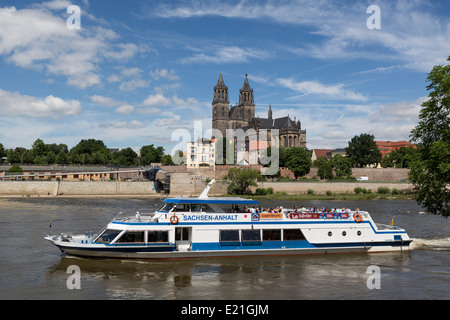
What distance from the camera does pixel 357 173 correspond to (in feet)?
354

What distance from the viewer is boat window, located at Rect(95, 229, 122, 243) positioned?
69.4 ft

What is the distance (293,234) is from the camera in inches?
921

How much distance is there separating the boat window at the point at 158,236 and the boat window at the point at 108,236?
1579mm

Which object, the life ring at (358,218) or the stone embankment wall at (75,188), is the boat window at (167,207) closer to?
the life ring at (358,218)

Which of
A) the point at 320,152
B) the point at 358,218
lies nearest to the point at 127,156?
the point at 320,152

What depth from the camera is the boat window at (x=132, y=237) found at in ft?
69.1

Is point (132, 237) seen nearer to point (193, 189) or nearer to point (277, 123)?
point (193, 189)

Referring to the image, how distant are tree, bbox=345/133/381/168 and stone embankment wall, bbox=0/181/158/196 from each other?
62.4 m

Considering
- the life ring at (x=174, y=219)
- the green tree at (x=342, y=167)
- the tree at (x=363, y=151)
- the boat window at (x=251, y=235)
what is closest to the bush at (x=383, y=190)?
the green tree at (x=342, y=167)

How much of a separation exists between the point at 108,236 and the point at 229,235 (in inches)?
258
